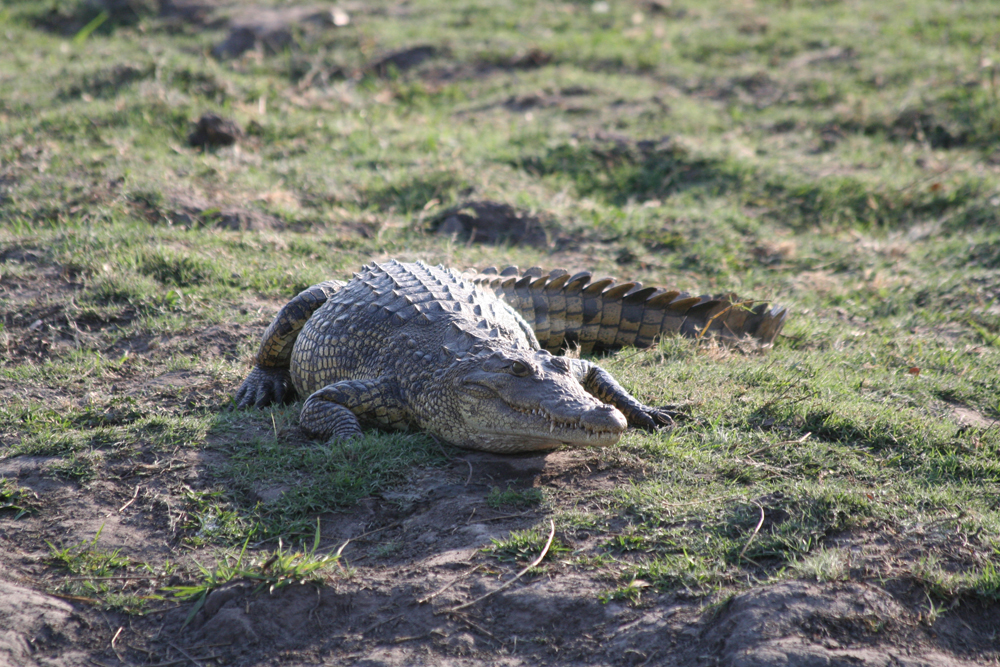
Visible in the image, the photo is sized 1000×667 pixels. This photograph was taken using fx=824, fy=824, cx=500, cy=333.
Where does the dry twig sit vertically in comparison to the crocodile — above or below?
below

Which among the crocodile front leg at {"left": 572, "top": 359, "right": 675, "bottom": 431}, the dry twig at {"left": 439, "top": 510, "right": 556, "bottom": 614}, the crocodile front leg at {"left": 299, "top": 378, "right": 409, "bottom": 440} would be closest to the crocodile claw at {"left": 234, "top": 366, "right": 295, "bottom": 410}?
the crocodile front leg at {"left": 299, "top": 378, "right": 409, "bottom": 440}

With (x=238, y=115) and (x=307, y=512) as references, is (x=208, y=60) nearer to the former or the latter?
(x=238, y=115)

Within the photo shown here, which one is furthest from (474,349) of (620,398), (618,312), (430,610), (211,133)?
(211,133)

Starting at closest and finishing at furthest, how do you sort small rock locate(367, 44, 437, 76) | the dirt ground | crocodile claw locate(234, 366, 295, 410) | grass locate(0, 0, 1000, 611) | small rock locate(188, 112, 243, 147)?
the dirt ground → grass locate(0, 0, 1000, 611) → crocodile claw locate(234, 366, 295, 410) → small rock locate(188, 112, 243, 147) → small rock locate(367, 44, 437, 76)

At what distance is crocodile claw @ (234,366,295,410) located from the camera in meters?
4.31

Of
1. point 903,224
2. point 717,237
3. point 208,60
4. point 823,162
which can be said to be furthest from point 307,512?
point 208,60

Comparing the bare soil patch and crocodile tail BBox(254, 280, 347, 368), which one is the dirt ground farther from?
crocodile tail BBox(254, 280, 347, 368)

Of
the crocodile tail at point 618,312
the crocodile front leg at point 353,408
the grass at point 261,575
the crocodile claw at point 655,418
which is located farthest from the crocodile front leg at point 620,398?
the grass at point 261,575

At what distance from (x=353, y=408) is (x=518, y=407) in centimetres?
87

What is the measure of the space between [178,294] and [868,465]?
409cm

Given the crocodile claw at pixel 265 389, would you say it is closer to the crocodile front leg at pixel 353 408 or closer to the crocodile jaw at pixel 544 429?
the crocodile front leg at pixel 353 408

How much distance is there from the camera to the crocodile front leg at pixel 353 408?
3801 mm

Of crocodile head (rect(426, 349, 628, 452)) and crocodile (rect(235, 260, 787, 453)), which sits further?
crocodile (rect(235, 260, 787, 453))

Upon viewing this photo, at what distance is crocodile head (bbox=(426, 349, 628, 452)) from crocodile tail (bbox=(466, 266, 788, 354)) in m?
1.35
